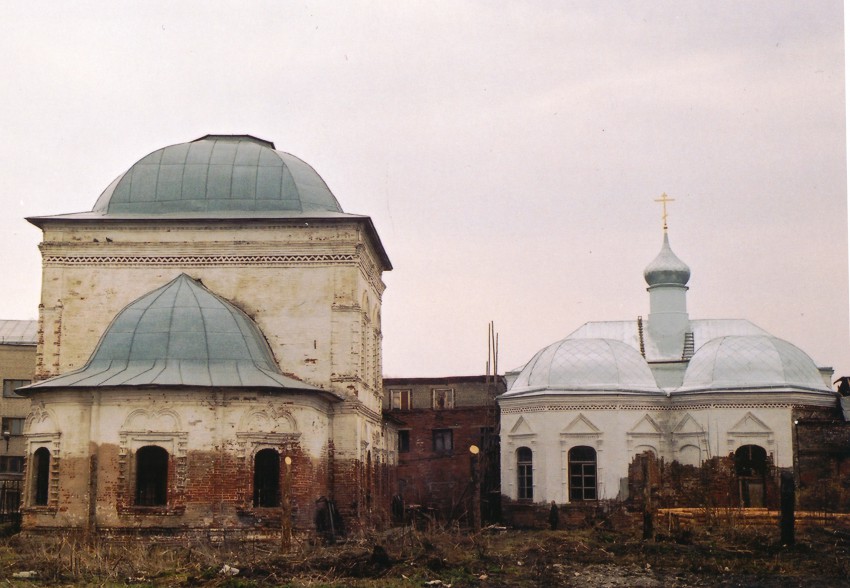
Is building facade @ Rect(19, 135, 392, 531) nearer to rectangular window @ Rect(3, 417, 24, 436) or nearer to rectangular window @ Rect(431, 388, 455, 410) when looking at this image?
rectangular window @ Rect(431, 388, 455, 410)

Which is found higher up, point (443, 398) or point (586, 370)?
point (586, 370)

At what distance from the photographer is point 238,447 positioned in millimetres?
24750

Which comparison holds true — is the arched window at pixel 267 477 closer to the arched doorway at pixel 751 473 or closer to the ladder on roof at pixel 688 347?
the arched doorway at pixel 751 473

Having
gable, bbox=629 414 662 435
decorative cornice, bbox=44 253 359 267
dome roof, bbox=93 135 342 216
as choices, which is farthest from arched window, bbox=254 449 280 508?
gable, bbox=629 414 662 435

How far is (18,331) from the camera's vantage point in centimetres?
4700

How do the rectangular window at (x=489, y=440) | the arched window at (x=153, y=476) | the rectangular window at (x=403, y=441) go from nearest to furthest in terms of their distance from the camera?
the arched window at (x=153, y=476)
the rectangular window at (x=489, y=440)
the rectangular window at (x=403, y=441)

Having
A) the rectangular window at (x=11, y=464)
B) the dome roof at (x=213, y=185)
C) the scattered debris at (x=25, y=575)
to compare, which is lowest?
the scattered debris at (x=25, y=575)

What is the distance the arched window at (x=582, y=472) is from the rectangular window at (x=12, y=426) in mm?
22748

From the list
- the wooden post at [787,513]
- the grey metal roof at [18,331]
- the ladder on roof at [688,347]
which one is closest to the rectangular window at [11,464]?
the grey metal roof at [18,331]

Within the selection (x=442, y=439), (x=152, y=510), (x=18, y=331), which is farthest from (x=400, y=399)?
(x=152, y=510)

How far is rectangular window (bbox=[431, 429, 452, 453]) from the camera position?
1673 inches

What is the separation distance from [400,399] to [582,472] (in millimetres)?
12392

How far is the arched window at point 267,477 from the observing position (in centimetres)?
2531

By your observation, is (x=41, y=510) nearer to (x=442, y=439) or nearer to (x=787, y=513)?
(x=787, y=513)
